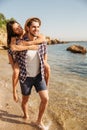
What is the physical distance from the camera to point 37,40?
4.48 metres

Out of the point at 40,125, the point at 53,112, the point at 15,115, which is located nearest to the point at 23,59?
the point at 40,125

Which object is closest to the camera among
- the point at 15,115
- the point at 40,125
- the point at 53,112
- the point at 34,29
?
the point at 34,29

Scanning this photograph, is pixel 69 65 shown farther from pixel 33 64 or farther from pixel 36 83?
pixel 33 64

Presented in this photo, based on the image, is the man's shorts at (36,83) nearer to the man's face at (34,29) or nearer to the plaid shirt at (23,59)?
the plaid shirt at (23,59)

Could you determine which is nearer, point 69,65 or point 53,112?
point 53,112

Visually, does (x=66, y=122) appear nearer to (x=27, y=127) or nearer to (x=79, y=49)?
(x=27, y=127)

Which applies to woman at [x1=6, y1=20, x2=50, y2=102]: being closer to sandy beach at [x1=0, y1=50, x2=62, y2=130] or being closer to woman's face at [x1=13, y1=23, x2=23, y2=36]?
woman's face at [x1=13, y1=23, x2=23, y2=36]

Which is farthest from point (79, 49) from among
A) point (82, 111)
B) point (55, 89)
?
point (82, 111)

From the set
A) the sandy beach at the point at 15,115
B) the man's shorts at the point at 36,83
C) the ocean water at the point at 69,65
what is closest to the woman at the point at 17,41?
the man's shorts at the point at 36,83

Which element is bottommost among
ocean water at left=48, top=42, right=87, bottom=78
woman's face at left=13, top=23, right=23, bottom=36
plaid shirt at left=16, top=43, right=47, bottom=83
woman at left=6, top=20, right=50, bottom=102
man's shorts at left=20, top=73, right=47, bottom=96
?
ocean water at left=48, top=42, right=87, bottom=78

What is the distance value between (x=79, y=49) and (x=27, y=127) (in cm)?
3229

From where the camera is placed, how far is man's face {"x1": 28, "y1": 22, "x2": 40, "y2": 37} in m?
4.33

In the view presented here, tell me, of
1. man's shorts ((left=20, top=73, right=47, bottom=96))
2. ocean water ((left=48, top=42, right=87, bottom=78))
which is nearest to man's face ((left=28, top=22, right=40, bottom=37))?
man's shorts ((left=20, top=73, right=47, bottom=96))

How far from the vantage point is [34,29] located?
4.36 meters
